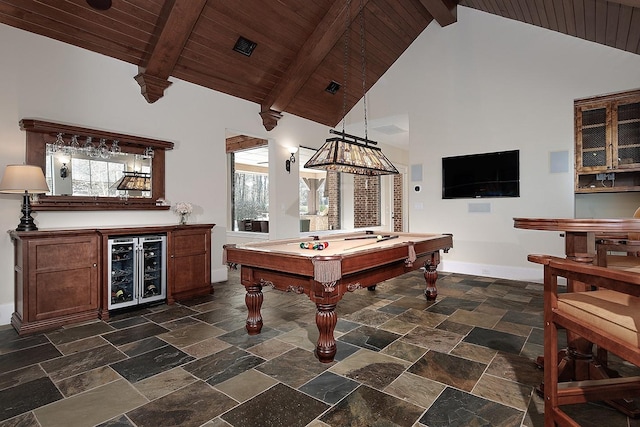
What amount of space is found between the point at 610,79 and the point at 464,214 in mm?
2607

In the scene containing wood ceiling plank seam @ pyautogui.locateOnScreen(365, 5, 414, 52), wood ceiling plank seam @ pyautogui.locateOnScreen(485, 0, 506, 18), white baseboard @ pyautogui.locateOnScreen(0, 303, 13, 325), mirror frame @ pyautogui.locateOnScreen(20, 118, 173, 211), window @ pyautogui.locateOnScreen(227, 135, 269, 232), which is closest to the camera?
white baseboard @ pyautogui.locateOnScreen(0, 303, 13, 325)

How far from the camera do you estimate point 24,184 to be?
306cm

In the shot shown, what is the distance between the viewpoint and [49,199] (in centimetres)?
355

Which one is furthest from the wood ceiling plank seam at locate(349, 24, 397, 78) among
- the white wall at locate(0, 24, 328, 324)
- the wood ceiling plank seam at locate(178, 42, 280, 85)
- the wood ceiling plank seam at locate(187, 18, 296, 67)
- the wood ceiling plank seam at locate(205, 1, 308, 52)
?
the white wall at locate(0, 24, 328, 324)

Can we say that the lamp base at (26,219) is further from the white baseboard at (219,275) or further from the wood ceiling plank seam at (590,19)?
the wood ceiling plank seam at (590,19)

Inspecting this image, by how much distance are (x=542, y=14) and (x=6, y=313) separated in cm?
731

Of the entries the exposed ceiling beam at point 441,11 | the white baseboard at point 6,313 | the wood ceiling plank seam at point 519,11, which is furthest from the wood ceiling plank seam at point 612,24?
the white baseboard at point 6,313

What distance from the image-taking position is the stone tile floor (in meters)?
1.83

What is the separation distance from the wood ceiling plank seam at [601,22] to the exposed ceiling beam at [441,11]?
6.84ft

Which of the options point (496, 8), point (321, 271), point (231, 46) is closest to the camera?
point (321, 271)

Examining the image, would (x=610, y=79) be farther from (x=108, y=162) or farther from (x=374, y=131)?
(x=108, y=162)

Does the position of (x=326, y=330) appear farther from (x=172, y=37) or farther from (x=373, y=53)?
(x=373, y=53)

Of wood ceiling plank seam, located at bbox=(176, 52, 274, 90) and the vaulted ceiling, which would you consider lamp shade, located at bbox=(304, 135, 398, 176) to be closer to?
the vaulted ceiling

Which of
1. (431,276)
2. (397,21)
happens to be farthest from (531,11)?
(431,276)
